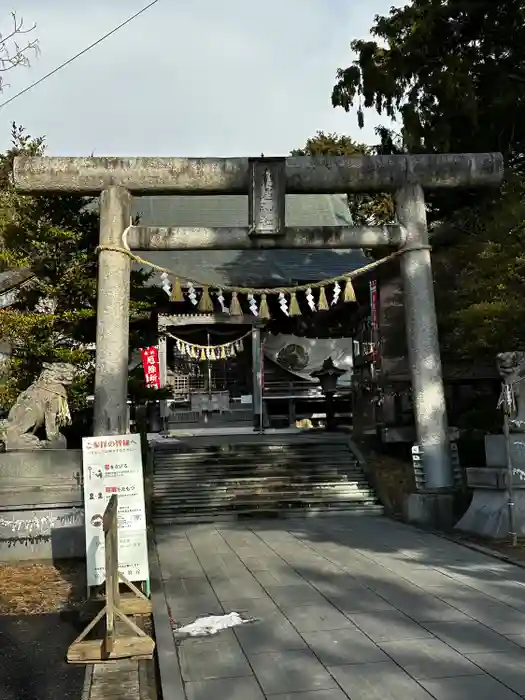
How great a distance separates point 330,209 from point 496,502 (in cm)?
1843

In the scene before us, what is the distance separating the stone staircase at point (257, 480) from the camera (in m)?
11.9

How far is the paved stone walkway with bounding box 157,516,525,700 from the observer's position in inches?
179

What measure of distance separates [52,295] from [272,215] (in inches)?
181

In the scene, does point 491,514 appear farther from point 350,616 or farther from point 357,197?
point 357,197

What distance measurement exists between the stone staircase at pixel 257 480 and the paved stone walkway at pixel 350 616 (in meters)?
2.04

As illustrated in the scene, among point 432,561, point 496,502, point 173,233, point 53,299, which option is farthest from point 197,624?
point 53,299

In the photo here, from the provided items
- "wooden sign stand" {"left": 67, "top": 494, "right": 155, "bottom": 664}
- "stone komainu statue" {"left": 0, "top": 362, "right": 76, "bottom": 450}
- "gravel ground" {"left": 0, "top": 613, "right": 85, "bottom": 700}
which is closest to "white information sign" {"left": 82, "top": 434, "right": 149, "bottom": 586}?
"gravel ground" {"left": 0, "top": 613, "right": 85, "bottom": 700}

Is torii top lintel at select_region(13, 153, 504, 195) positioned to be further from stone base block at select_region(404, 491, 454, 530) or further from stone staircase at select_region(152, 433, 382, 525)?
stone staircase at select_region(152, 433, 382, 525)

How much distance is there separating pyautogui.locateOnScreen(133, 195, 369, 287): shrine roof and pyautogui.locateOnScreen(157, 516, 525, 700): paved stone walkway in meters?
11.4

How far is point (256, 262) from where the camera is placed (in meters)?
22.1

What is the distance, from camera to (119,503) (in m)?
6.30

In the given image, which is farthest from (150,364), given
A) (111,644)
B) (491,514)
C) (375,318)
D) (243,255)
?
(111,644)

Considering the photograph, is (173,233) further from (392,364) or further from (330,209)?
(330,209)

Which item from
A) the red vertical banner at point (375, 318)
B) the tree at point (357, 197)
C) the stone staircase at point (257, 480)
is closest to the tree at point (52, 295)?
the stone staircase at point (257, 480)
